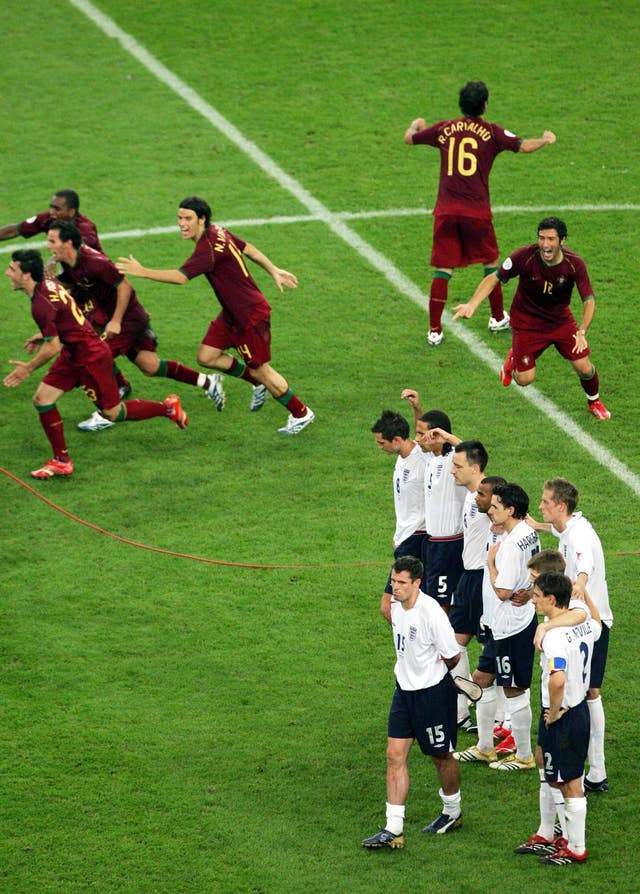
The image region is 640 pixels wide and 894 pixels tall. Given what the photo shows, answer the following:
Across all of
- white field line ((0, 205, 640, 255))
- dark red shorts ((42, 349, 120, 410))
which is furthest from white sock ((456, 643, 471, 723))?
white field line ((0, 205, 640, 255))

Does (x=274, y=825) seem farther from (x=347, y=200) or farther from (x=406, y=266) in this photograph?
(x=347, y=200)

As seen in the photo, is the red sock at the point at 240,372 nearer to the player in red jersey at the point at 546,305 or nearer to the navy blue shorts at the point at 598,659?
the player in red jersey at the point at 546,305

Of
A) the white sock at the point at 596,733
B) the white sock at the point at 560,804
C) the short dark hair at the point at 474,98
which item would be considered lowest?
the white sock at the point at 560,804

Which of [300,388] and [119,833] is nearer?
[119,833]

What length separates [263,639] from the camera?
10.3 meters

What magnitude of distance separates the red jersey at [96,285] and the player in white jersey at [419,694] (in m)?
5.44

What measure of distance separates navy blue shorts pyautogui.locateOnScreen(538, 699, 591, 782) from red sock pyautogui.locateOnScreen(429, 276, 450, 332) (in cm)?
656

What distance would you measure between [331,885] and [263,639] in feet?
8.50

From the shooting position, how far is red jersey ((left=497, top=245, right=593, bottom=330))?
1228 cm

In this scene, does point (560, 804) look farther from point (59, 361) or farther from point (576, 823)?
point (59, 361)

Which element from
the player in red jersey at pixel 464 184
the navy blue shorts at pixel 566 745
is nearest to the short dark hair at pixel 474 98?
the player in red jersey at pixel 464 184

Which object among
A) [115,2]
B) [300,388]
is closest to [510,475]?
[300,388]

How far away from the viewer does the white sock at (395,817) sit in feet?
26.9

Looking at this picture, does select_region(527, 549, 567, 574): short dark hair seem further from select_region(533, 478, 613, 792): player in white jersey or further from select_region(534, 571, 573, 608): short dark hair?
select_region(533, 478, 613, 792): player in white jersey
